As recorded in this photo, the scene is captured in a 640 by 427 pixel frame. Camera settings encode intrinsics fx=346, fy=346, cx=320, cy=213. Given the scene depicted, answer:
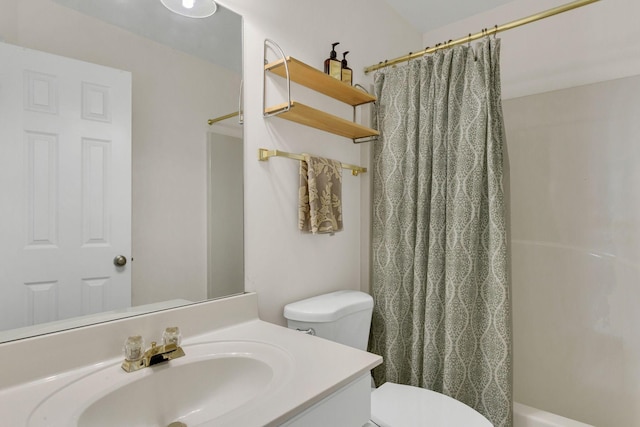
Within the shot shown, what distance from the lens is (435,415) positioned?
1.23 metres

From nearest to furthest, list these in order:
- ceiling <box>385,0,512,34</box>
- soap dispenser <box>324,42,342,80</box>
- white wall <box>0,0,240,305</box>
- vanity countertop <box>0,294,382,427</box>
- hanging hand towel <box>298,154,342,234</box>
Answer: vanity countertop <box>0,294,382,427</box> → white wall <box>0,0,240,305</box> → hanging hand towel <box>298,154,342,234</box> → soap dispenser <box>324,42,342,80</box> → ceiling <box>385,0,512,34</box>

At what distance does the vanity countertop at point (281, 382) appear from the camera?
656mm

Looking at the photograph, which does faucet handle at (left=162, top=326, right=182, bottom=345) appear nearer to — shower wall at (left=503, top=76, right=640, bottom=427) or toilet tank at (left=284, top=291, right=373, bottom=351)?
toilet tank at (left=284, top=291, right=373, bottom=351)

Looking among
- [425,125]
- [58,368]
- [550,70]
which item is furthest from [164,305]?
[550,70]

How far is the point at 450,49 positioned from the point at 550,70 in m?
0.71

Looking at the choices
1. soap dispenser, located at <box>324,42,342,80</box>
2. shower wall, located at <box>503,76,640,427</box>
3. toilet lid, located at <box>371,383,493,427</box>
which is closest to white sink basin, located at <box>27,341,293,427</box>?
toilet lid, located at <box>371,383,493,427</box>

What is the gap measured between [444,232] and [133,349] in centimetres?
128

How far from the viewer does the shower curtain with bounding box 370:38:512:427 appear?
4.71ft

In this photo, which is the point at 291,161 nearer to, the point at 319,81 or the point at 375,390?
the point at 319,81

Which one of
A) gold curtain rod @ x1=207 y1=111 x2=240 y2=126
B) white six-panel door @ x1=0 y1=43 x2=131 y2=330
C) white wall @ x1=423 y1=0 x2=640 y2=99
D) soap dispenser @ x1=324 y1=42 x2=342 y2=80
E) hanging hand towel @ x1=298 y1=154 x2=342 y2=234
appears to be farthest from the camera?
white wall @ x1=423 y1=0 x2=640 y2=99

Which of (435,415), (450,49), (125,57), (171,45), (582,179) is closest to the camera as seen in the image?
(125,57)

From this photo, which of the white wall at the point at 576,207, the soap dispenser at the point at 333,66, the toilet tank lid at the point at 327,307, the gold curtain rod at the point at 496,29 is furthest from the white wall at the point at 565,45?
the toilet tank lid at the point at 327,307

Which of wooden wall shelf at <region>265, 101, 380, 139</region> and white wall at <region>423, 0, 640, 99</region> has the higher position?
white wall at <region>423, 0, 640, 99</region>

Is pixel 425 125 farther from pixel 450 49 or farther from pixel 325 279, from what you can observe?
pixel 325 279
